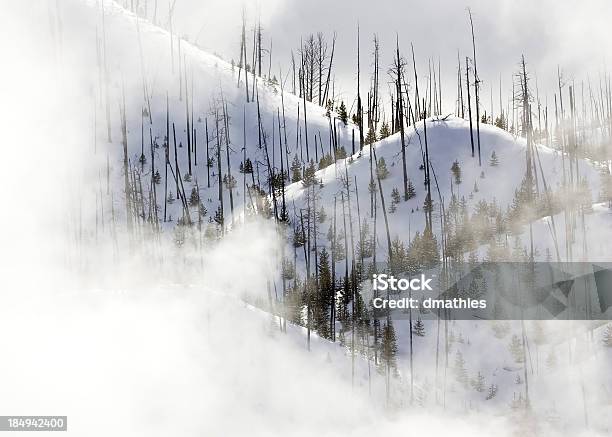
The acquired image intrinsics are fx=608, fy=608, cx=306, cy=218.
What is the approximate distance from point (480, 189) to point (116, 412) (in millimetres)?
17556

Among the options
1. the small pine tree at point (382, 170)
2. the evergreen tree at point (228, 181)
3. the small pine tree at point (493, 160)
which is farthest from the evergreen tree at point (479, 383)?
the evergreen tree at point (228, 181)

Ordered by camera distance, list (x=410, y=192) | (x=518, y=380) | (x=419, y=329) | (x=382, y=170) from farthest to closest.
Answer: (x=382, y=170), (x=410, y=192), (x=419, y=329), (x=518, y=380)

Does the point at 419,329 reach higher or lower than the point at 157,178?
lower

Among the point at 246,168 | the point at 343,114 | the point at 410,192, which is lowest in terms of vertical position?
the point at 410,192

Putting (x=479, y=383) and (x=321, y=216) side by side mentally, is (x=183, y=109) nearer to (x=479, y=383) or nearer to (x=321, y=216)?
(x=321, y=216)

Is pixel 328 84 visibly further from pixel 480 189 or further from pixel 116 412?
pixel 116 412

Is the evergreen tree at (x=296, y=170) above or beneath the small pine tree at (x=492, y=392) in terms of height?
above

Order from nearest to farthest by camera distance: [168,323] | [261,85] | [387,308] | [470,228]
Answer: [168,323] < [387,308] < [470,228] < [261,85]

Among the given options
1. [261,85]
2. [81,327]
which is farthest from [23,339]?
[261,85]

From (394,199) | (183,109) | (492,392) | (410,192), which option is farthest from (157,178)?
(492,392)

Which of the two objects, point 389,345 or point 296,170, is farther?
point 296,170

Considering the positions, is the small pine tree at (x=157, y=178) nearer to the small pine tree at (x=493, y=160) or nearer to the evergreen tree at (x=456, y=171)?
the evergreen tree at (x=456, y=171)

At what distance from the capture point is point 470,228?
22016 millimetres

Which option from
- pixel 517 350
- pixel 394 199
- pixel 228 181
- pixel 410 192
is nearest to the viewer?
pixel 517 350
